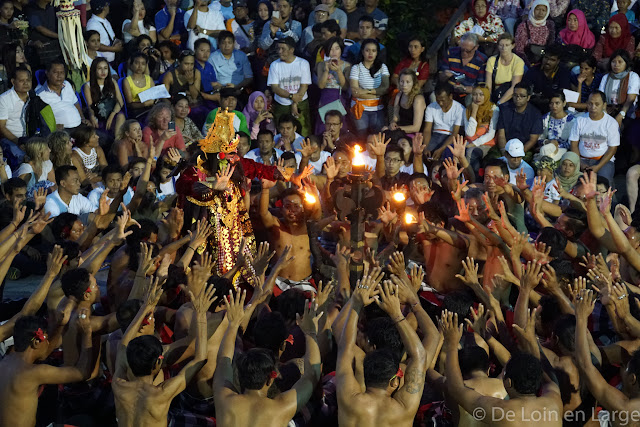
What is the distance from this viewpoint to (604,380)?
574 centimetres

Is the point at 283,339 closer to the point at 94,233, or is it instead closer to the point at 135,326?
the point at 135,326

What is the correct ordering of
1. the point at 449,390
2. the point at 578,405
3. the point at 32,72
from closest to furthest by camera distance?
1. the point at 449,390
2. the point at 578,405
3. the point at 32,72

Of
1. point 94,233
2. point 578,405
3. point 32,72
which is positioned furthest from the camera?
point 32,72

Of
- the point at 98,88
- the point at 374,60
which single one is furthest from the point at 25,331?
the point at 374,60

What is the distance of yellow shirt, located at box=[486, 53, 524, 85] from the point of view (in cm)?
1176

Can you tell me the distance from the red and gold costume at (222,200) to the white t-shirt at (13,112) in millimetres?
3777

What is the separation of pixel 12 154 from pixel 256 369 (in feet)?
21.4

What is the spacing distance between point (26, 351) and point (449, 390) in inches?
113

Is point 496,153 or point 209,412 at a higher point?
point 209,412

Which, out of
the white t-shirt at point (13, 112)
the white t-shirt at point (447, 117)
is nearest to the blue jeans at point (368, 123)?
the white t-shirt at point (447, 117)

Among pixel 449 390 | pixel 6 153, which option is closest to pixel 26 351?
pixel 449 390

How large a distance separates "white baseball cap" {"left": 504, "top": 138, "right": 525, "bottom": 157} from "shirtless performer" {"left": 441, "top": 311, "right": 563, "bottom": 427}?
5.44 meters

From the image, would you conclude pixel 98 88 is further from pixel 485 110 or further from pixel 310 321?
pixel 310 321

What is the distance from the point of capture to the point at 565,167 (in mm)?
10531
